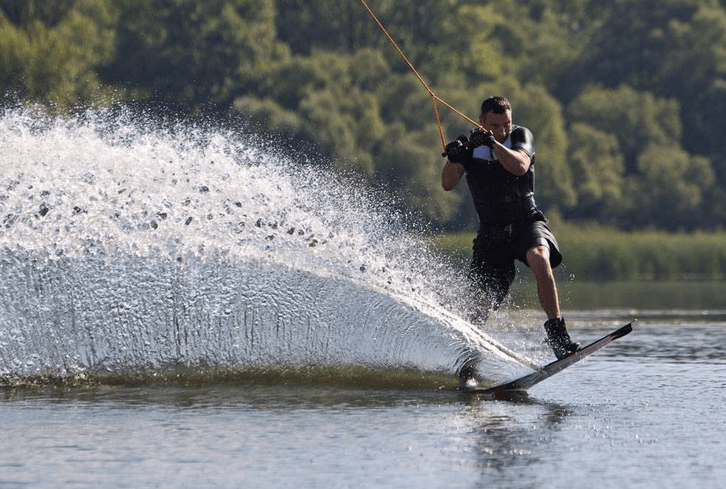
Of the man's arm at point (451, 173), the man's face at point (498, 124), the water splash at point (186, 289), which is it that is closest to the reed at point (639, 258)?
the water splash at point (186, 289)

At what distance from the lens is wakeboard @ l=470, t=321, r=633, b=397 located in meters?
9.21

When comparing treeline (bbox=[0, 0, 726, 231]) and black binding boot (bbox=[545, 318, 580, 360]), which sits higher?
treeline (bbox=[0, 0, 726, 231])

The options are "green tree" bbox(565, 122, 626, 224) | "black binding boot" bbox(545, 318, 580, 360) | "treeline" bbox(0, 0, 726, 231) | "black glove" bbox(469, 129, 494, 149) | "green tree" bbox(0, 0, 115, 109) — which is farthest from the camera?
"green tree" bbox(565, 122, 626, 224)

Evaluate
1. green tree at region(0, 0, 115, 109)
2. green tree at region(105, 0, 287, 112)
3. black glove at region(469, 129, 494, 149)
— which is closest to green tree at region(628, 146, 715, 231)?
green tree at region(105, 0, 287, 112)

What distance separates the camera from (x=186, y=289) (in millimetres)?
9953

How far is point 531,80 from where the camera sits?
6388cm

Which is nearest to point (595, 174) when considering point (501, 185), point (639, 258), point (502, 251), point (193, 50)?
point (193, 50)

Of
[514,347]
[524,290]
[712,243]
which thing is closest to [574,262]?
[712,243]

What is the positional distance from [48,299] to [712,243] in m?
31.4

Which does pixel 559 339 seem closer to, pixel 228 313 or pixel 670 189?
pixel 228 313

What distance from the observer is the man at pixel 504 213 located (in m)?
9.37

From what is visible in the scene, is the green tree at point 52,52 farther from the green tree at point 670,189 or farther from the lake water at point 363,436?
the lake water at point 363,436

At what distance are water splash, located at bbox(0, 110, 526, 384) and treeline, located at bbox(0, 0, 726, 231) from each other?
3221cm

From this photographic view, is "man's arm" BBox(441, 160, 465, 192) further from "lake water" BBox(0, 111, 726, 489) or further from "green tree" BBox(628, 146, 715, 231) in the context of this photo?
"green tree" BBox(628, 146, 715, 231)
